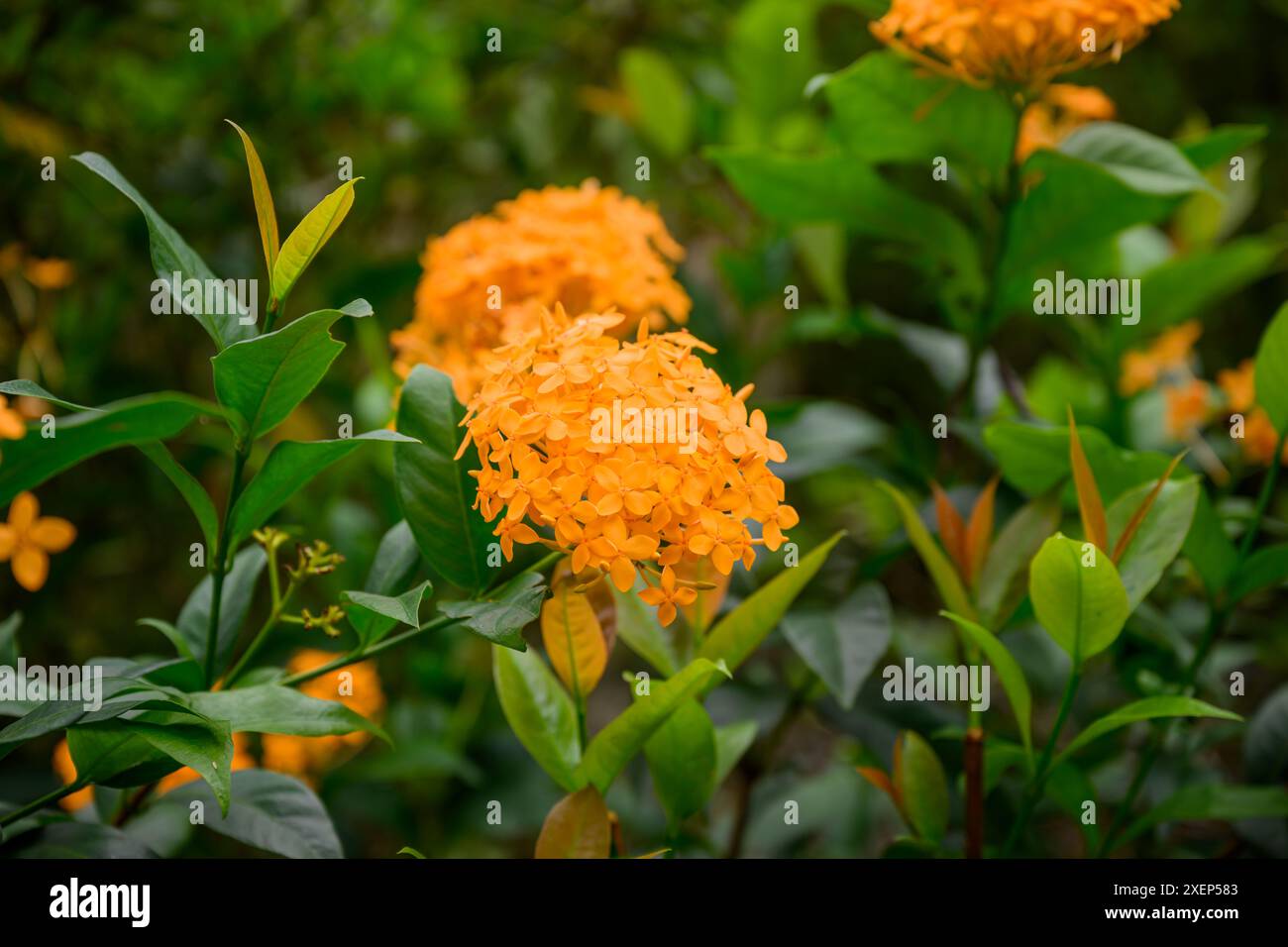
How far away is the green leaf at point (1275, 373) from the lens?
3.02 ft

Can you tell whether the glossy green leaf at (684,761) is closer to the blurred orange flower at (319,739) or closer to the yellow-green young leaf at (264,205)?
the yellow-green young leaf at (264,205)

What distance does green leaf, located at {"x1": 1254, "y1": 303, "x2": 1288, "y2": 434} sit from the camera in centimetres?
92

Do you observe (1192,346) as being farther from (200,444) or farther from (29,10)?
(29,10)

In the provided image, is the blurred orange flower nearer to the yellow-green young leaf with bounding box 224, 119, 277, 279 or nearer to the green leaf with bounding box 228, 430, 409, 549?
the green leaf with bounding box 228, 430, 409, 549

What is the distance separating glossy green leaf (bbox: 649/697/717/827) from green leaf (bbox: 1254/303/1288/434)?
604 millimetres

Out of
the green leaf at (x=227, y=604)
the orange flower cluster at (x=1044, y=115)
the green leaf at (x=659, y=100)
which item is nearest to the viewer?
the green leaf at (x=227, y=604)

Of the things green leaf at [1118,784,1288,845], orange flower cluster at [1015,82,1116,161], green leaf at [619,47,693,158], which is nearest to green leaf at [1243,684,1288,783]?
green leaf at [1118,784,1288,845]

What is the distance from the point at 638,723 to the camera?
77cm

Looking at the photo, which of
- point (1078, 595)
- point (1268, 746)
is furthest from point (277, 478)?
point (1268, 746)

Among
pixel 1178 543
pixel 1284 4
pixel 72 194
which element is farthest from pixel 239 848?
pixel 1284 4

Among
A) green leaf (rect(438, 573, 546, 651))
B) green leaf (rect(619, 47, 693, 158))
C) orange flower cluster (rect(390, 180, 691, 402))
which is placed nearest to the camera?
green leaf (rect(438, 573, 546, 651))

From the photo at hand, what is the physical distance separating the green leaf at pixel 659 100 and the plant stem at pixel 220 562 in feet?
3.63

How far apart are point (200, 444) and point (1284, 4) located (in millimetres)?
2169

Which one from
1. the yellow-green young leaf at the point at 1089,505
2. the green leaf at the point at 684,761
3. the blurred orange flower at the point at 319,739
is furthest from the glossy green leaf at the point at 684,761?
the blurred orange flower at the point at 319,739
